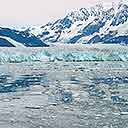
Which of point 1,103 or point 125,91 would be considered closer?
point 1,103

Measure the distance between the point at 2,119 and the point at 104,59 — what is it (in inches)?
2065

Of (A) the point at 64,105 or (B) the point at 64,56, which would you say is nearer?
(A) the point at 64,105

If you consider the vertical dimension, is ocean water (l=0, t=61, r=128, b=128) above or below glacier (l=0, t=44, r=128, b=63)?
below

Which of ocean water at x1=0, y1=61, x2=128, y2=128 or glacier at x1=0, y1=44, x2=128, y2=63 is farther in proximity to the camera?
glacier at x1=0, y1=44, x2=128, y2=63

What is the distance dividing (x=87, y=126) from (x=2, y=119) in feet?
11.8

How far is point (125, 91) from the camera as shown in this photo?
28047mm

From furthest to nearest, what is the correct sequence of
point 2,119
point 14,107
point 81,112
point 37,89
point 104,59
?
1. point 104,59
2. point 37,89
3. point 14,107
4. point 81,112
5. point 2,119

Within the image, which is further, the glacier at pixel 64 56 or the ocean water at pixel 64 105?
the glacier at pixel 64 56

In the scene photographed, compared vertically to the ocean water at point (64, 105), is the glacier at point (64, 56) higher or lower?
higher

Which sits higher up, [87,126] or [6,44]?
[6,44]

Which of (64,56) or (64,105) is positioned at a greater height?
(64,56)

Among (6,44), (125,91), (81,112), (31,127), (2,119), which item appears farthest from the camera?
(6,44)

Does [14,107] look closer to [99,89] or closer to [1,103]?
[1,103]

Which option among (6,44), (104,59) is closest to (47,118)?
(104,59)
